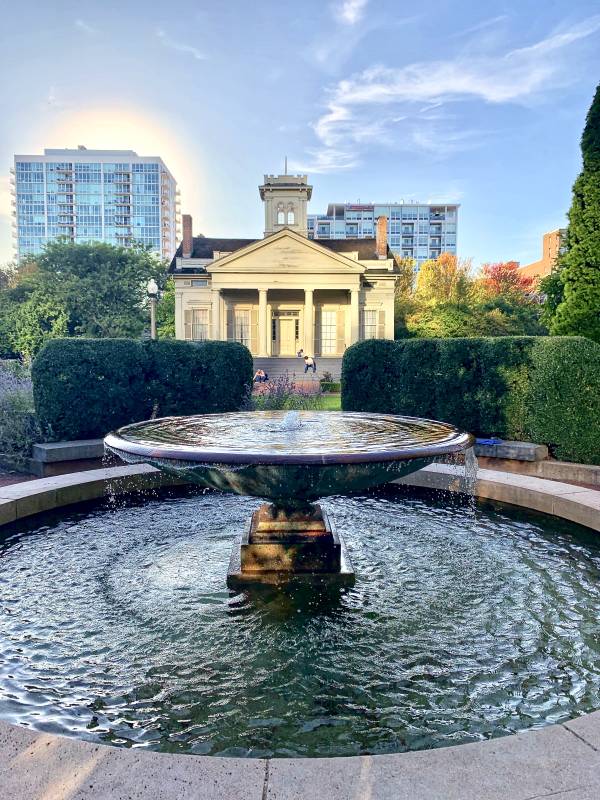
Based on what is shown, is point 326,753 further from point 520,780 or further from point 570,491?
point 570,491

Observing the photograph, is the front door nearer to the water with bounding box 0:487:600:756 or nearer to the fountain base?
the water with bounding box 0:487:600:756

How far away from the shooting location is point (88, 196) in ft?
446

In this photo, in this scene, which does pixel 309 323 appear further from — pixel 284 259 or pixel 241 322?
pixel 241 322

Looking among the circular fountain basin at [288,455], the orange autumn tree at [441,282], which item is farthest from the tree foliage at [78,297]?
the circular fountain basin at [288,455]

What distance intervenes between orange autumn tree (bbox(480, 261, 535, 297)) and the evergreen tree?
1456 inches

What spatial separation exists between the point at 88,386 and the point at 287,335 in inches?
1173

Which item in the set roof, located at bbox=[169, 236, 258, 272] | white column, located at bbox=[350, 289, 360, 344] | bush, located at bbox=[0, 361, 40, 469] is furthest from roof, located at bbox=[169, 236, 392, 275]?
bush, located at bbox=[0, 361, 40, 469]

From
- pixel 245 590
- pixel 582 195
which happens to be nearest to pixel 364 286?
pixel 582 195

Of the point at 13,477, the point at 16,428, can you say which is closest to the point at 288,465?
the point at 13,477

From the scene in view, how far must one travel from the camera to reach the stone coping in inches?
73.2

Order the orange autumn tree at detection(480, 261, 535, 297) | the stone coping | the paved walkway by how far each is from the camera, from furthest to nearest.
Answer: the orange autumn tree at detection(480, 261, 535, 297)
the paved walkway
the stone coping

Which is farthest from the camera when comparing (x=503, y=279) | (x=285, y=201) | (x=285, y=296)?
(x=503, y=279)

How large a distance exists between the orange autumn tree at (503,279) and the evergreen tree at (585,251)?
3697 cm

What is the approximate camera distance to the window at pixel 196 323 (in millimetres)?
37250
